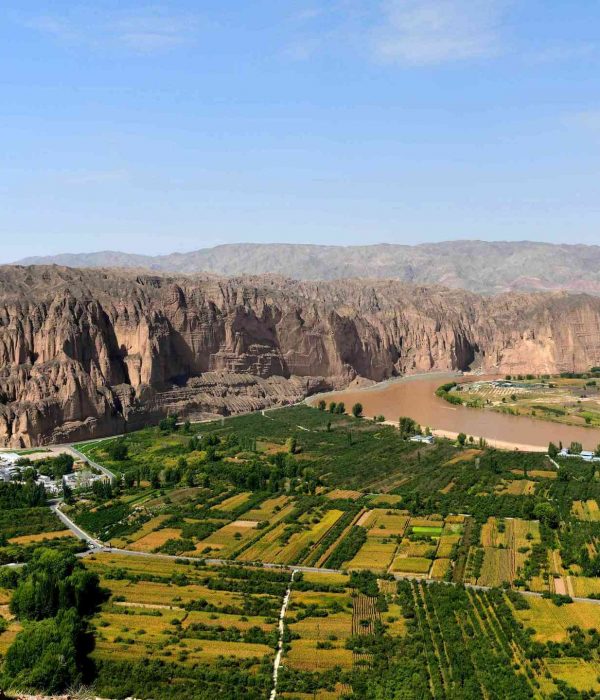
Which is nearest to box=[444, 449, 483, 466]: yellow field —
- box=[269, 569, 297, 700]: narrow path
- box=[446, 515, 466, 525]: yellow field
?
box=[446, 515, 466, 525]: yellow field

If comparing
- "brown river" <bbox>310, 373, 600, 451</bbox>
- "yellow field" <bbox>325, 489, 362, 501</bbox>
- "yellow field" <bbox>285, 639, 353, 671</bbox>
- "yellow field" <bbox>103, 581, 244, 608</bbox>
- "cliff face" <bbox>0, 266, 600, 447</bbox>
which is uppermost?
"cliff face" <bbox>0, 266, 600, 447</bbox>

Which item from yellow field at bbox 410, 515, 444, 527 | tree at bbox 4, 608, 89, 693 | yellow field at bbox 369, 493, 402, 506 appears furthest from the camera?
yellow field at bbox 369, 493, 402, 506

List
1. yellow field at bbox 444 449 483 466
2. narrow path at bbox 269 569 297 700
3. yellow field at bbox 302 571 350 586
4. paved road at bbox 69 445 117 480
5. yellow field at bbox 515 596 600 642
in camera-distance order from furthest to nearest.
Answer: yellow field at bbox 444 449 483 466 → paved road at bbox 69 445 117 480 → yellow field at bbox 302 571 350 586 → yellow field at bbox 515 596 600 642 → narrow path at bbox 269 569 297 700

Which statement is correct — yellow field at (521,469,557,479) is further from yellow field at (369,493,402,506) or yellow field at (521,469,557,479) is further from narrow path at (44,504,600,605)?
narrow path at (44,504,600,605)

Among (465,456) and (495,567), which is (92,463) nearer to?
(465,456)

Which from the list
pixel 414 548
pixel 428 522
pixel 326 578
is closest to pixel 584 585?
pixel 414 548

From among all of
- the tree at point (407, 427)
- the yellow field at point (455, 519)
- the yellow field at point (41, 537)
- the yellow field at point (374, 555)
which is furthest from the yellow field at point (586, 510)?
the yellow field at point (41, 537)

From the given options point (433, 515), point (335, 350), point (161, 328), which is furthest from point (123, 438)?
point (335, 350)
